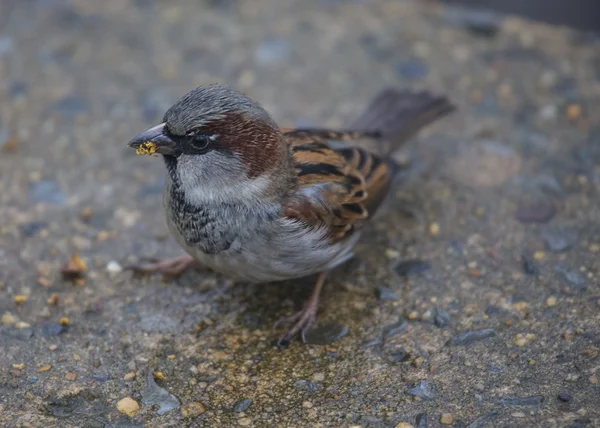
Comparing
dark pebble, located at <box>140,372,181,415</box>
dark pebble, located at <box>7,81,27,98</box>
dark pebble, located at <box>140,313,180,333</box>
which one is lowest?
dark pebble, located at <box>140,372,181,415</box>

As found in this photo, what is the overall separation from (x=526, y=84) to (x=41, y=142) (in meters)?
2.83

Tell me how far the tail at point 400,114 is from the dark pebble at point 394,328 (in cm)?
101

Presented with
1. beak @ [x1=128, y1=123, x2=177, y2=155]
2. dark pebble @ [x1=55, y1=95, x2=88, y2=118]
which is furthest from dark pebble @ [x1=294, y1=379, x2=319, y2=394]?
dark pebble @ [x1=55, y1=95, x2=88, y2=118]

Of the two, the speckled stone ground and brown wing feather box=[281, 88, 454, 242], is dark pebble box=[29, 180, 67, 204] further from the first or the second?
brown wing feather box=[281, 88, 454, 242]

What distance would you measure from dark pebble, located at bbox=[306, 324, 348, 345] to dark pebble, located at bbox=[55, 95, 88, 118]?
2117mm

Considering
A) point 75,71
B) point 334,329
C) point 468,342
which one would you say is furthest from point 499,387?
point 75,71

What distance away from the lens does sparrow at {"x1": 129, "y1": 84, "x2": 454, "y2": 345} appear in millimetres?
3156

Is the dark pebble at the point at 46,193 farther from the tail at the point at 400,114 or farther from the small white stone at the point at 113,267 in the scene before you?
the tail at the point at 400,114

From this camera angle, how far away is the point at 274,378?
3.15 m

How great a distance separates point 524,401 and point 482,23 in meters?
3.06

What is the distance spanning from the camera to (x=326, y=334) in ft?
11.1

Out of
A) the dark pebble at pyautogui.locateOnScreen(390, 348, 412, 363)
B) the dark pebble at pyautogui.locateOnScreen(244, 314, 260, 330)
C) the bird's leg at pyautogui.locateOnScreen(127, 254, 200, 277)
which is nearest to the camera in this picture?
the dark pebble at pyautogui.locateOnScreen(390, 348, 412, 363)

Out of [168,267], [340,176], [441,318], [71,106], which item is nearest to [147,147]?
[168,267]

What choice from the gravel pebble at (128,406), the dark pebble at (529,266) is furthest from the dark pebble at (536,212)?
the gravel pebble at (128,406)
